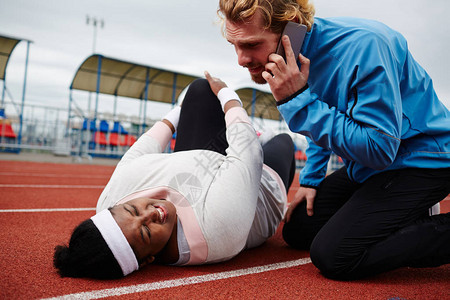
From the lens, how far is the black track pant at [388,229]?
195cm

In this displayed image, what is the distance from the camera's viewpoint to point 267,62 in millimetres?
1920

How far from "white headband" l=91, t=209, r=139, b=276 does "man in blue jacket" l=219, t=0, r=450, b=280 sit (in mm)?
985

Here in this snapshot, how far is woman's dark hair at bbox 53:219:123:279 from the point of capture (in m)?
1.70

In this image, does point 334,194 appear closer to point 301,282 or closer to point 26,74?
point 301,282

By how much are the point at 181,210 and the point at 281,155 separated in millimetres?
1266

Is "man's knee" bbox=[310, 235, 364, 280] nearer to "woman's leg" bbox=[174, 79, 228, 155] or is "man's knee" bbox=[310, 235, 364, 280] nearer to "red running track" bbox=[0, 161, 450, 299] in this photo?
"red running track" bbox=[0, 161, 450, 299]

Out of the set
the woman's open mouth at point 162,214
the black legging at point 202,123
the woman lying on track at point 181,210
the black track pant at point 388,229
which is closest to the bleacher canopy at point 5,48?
the black legging at point 202,123

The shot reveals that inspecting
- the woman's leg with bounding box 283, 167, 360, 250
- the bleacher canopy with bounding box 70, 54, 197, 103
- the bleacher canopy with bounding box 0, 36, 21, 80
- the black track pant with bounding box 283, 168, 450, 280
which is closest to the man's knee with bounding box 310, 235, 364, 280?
the black track pant with bounding box 283, 168, 450, 280

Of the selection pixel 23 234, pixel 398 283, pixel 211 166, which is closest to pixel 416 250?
pixel 398 283

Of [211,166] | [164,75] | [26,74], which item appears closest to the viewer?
[211,166]

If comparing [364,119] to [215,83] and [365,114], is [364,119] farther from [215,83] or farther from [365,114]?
[215,83]

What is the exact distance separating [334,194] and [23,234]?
2.23 meters

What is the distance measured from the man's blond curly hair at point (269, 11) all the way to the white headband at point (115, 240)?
1.18 meters

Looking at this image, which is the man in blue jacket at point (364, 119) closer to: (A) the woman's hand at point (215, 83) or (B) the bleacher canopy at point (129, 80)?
(A) the woman's hand at point (215, 83)
